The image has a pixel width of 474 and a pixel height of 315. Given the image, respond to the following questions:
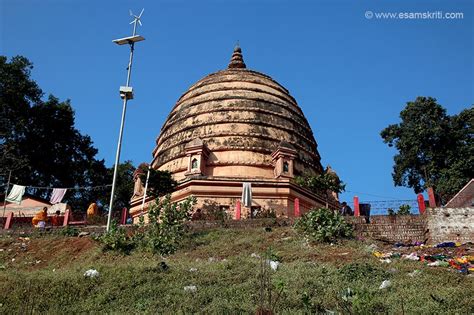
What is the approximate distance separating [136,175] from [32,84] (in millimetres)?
12802

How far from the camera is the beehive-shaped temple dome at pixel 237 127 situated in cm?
2080

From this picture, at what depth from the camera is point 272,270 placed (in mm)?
9805

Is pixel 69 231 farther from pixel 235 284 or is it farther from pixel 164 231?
pixel 235 284

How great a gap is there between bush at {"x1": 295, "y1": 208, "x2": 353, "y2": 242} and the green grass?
39 centimetres

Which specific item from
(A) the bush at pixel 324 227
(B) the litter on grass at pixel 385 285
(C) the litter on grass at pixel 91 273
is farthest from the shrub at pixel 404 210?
(C) the litter on grass at pixel 91 273

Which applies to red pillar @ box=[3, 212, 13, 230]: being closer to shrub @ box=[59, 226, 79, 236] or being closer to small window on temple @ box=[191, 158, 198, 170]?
shrub @ box=[59, 226, 79, 236]

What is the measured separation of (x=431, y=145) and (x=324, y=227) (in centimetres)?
1846

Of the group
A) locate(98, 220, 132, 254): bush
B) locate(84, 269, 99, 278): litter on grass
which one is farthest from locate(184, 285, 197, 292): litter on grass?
locate(98, 220, 132, 254): bush

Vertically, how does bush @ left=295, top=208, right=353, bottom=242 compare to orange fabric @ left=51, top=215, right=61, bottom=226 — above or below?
below

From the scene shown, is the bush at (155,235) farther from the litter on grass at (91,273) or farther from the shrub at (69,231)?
the litter on grass at (91,273)

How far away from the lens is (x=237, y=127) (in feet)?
71.6

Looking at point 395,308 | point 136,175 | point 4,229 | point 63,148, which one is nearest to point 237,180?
point 136,175

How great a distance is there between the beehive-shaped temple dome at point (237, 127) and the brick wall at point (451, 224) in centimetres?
723

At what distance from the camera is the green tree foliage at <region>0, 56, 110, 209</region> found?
96.5 ft
